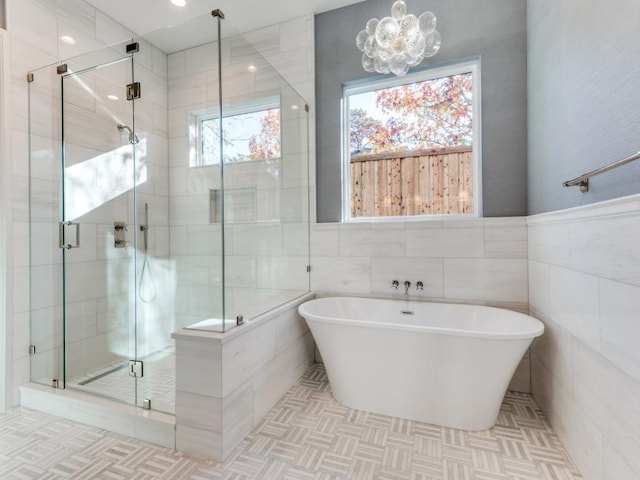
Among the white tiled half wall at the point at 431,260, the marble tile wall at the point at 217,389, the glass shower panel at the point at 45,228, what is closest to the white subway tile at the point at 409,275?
the white tiled half wall at the point at 431,260

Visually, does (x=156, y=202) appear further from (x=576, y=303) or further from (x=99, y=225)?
(x=576, y=303)

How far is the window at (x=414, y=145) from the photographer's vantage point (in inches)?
97.1

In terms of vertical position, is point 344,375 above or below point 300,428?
above

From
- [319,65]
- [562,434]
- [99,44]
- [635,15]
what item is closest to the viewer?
[635,15]

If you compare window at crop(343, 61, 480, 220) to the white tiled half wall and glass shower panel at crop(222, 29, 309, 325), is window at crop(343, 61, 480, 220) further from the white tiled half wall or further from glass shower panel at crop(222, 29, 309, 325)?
glass shower panel at crop(222, 29, 309, 325)

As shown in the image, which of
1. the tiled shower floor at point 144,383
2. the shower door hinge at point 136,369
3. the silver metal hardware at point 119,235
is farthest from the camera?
the silver metal hardware at point 119,235

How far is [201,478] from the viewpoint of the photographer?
1.43 metres

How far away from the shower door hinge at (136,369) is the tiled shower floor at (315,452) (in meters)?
0.37

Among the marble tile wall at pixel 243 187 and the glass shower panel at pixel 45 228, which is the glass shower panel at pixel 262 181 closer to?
the marble tile wall at pixel 243 187

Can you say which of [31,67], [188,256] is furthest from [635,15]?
[31,67]

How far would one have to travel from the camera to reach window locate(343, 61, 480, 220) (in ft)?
8.09

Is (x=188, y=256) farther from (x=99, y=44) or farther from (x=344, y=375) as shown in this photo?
(x=99, y=44)

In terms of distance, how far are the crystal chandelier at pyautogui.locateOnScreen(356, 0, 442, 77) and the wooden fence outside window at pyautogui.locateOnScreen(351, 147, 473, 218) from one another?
2.56 feet

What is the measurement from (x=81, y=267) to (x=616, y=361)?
312cm
